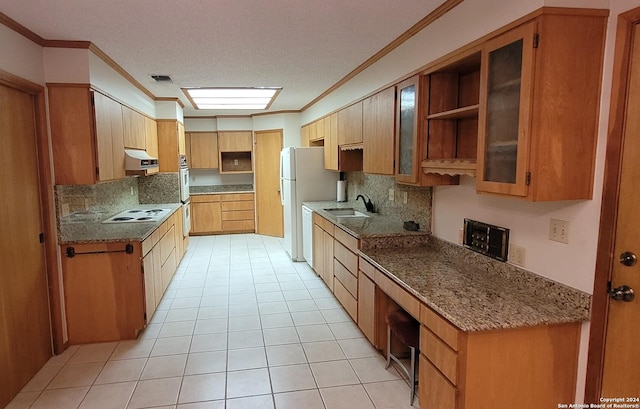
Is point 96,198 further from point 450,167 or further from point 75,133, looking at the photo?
point 450,167

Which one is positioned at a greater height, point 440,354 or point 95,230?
point 95,230

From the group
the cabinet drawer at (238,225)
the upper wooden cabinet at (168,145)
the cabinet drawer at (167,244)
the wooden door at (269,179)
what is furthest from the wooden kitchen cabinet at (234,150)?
the cabinet drawer at (167,244)

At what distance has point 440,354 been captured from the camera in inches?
74.1

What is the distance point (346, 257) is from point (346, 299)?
43cm

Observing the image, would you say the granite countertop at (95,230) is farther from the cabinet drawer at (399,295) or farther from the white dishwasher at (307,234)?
the cabinet drawer at (399,295)

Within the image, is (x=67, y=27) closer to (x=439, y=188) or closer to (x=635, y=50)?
(x=439, y=188)

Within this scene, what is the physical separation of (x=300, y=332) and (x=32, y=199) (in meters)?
2.40

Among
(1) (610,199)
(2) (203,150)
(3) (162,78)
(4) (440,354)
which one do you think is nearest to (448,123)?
(1) (610,199)

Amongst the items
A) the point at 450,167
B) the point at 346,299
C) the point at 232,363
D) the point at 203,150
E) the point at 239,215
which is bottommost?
the point at 232,363

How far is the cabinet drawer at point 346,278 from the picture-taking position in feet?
11.1

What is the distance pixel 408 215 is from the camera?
3.54m

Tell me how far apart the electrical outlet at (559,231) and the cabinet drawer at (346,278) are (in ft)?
5.69

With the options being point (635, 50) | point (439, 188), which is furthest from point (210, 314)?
point (635, 50)

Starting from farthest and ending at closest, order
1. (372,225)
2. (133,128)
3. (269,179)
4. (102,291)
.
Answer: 1. (269,179)
2. (133,128)
3. (372,225)
4. (102,291)
